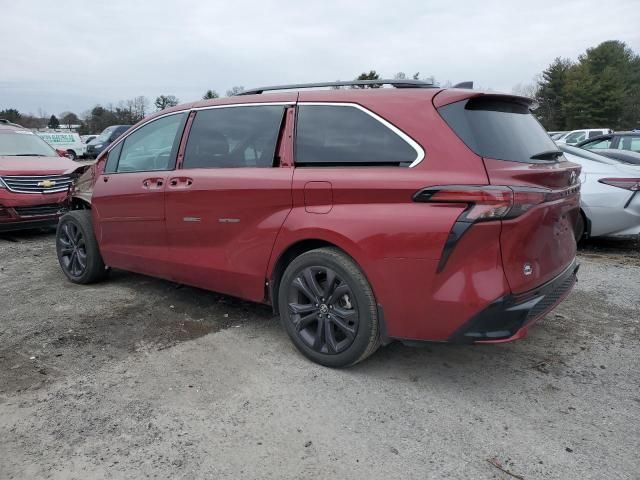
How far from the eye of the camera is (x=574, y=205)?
3.36 metres

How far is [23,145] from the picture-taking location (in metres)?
8.95

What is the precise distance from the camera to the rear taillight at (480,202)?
2.70 m

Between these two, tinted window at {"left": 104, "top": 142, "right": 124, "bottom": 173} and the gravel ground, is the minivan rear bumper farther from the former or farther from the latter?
tinted window at {"left": 104, "top": 142, "right": 124, "bottom": 173}

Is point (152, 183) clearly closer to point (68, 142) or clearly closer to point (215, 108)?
point (215, 108)

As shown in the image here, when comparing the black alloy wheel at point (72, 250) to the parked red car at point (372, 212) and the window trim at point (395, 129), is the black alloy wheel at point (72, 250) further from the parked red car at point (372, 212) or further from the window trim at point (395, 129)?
the window trim at point (395, 129)

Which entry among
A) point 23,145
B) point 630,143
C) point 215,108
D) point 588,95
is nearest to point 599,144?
point 630,143

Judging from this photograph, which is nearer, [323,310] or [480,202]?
[480,202]

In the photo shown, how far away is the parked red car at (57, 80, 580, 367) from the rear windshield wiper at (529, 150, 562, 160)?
0.02 meters

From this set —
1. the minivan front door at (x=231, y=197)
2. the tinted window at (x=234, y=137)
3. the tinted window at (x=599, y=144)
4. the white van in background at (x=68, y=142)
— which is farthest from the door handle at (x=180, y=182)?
the white van in background at (x=68, y=142)

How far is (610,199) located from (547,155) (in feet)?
12.0

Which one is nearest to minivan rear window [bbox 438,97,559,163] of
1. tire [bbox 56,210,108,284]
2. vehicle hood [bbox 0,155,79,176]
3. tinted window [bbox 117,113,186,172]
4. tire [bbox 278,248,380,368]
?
tire [bbox 278,248,380,368]

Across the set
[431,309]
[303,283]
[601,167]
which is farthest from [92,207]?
[601,167]

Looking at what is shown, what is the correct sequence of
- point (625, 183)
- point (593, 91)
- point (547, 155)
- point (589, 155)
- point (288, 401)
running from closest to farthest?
point (288, 401), point (547, 155), point (625, 183), point (589, 155), point (593, 91)

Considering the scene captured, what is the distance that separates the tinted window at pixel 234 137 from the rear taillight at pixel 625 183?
15.1ft
